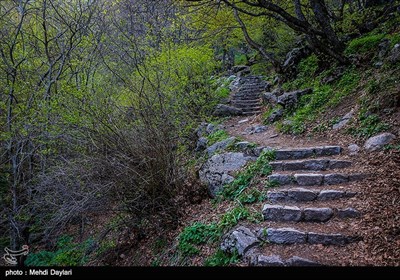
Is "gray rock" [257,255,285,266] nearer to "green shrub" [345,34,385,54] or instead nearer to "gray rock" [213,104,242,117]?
"green shrub" [345,34,385,54]

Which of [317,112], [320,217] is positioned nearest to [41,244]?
[320,217]

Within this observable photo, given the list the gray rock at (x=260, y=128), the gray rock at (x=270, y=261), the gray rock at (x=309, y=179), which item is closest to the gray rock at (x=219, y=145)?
the gray rock at (x=260, y=128)

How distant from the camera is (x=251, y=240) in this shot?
3545 mm

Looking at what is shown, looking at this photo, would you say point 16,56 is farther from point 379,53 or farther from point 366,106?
point 379,53

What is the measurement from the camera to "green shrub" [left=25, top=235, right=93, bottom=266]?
5996mm

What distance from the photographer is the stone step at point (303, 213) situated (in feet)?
12.0

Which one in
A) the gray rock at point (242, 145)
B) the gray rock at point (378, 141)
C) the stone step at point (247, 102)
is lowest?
the gray rock at point (242, 145)

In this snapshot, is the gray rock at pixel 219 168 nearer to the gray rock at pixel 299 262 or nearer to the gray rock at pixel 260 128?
the gray rock at pixel 260 128

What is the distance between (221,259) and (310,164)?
94.2 inches

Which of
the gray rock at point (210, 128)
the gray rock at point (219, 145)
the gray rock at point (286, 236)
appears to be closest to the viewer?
the gray rock at point (286, 236)

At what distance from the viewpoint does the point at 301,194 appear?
163 inches

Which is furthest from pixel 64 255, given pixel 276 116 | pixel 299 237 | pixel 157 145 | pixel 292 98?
pixel 292 98

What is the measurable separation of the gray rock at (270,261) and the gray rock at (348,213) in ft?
3.81

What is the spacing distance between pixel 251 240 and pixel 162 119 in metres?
2.90
